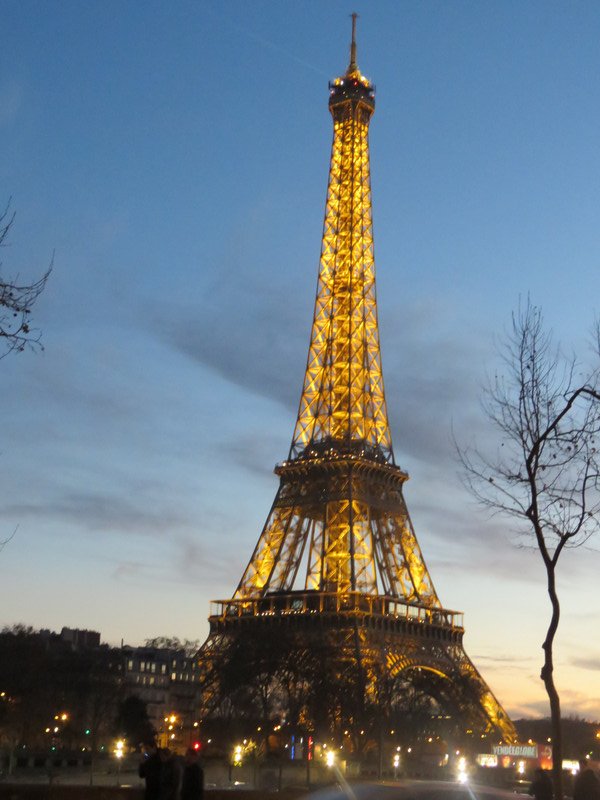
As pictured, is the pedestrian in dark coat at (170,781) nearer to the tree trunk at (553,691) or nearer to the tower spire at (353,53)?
the tree trunk at (553,691)

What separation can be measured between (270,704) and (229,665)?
13.5ft

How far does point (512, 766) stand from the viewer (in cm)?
7519

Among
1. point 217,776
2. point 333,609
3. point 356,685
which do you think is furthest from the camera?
point 333,609

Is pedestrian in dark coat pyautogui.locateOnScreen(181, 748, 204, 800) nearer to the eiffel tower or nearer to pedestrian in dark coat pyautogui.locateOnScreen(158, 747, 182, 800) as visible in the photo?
pedestrian in dark coat pyautogui.locateOnScreen(158, 747, 182, 800)

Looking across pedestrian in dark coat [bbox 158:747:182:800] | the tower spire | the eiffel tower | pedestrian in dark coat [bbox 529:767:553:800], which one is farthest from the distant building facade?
pedestrian in dark coat [bbox 158:747:182:800]

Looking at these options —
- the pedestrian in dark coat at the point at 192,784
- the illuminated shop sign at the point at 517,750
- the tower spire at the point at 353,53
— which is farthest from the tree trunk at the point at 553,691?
the tower spire at the point at 353,53

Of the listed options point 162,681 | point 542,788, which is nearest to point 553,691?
point 542,788

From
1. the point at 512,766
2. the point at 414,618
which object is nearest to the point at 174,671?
the point at 414,618

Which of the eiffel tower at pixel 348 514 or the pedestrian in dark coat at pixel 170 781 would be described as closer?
the pedestrian in dark coat at pixel 170 781

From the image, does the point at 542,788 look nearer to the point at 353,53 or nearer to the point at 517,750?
the point at 517,750

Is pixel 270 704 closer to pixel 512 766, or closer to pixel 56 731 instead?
pixel 512 766

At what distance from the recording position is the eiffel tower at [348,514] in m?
93.6

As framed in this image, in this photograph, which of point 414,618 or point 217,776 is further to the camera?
point 414,618

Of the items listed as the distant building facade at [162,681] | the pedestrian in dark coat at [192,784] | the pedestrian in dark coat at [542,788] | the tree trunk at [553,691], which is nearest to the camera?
the pedestrian in dark coat at [192,784]
